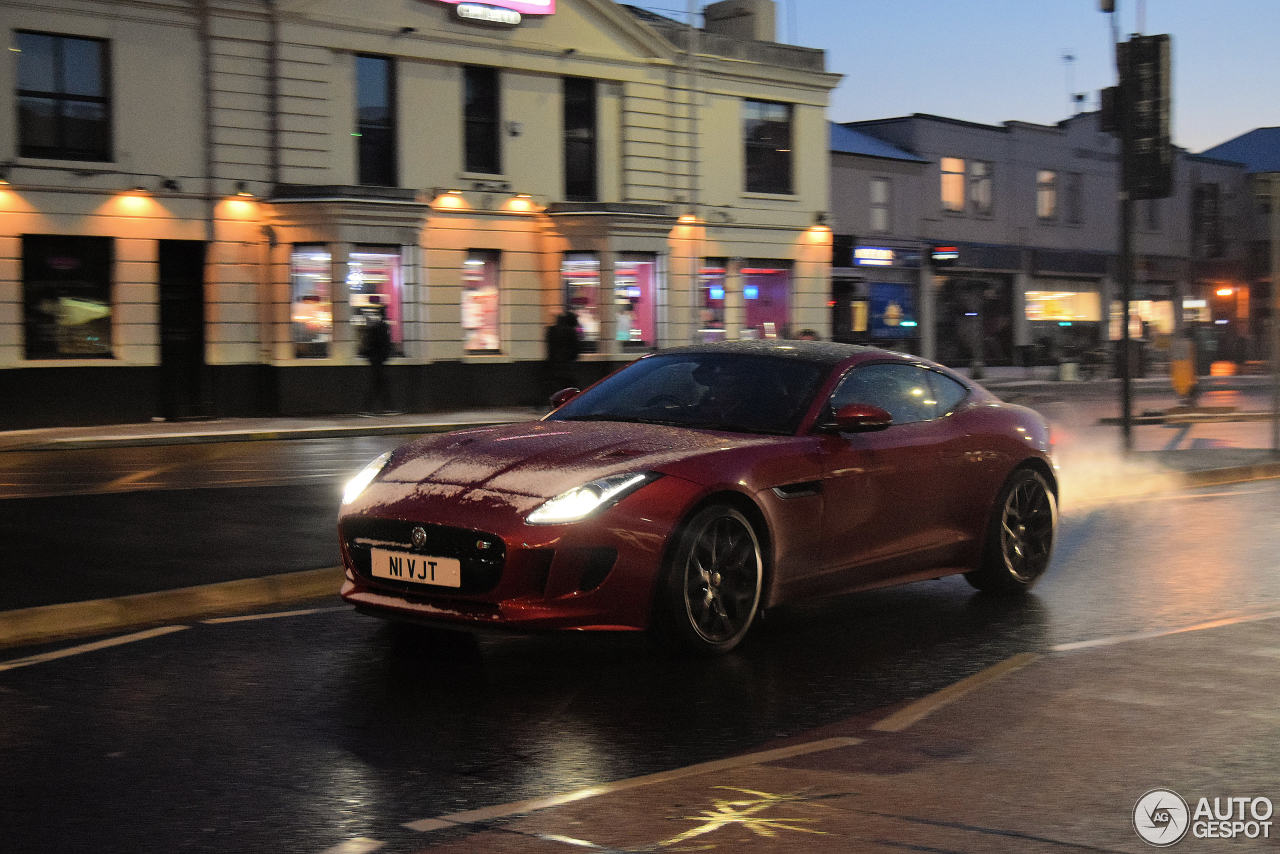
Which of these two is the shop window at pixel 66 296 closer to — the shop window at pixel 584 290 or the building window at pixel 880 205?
the shop window at pixel 584 290

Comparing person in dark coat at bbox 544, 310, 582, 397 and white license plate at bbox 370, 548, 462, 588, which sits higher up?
person in dark coat at bbox 544, 310, 582, 397

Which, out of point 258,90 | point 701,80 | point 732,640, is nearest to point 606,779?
point 732,640

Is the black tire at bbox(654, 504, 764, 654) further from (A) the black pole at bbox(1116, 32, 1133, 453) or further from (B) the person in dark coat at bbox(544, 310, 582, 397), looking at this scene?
(B) the person in dark coat at bbox(544, 310, 582, 397)

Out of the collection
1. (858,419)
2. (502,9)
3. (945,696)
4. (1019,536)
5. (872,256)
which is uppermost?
(502,9)

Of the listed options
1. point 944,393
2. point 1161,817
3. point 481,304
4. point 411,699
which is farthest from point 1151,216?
point 1161,817

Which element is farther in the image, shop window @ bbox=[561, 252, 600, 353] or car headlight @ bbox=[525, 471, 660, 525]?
shop window @ bbox=[561, 252, 600, 353]

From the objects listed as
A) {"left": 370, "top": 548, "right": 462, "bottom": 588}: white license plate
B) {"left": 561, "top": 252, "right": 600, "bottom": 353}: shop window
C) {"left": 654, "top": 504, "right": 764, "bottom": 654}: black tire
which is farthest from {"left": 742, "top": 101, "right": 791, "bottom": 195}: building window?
{"left": 370, "top": 548, "right": 462, "bottom": 588}: white license plate

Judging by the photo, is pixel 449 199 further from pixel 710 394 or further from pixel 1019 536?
pixel 710 394

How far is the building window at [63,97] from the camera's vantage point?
1009 inches

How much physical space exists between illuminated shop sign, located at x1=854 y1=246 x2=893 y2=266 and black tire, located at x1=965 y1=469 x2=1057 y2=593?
3436cm

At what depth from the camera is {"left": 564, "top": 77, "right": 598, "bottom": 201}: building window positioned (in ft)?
106

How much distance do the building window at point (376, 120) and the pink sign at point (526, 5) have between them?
2187mm

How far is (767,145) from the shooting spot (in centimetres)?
3619

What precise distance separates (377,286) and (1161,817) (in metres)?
25.8
